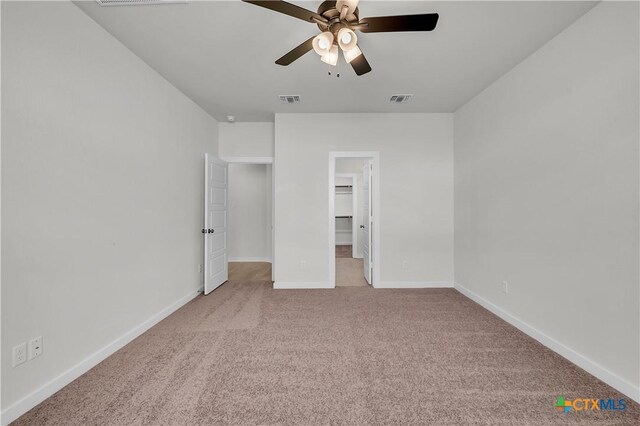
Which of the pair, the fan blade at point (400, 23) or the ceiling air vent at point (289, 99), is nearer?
the fan blade at point (400, 23)

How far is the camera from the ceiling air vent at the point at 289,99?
3.36 metres

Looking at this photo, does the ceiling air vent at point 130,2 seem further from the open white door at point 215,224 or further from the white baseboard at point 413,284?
the white baseboard at point 413,284

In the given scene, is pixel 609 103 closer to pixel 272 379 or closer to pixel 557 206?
pixel 557 206

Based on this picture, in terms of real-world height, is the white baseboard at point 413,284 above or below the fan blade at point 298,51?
below

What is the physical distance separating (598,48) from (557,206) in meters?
1.20

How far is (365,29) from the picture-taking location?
1.68m

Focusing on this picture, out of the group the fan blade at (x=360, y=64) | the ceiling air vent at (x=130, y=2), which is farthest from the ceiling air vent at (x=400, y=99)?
the ceiling air vent at (x=130, y=2)

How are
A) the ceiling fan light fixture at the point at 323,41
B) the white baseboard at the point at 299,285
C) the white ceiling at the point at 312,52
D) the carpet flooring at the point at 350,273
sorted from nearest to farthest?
the ceiling fan light fixture at the point at 323,41, the white ceiling at the point at 312,52, the white baseboard at the point at 299,285, the carpet flooring at the point at 350,273

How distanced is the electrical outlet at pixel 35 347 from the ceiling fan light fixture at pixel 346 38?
276 cm

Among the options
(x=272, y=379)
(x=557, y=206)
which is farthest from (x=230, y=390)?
(x=557, y=206)

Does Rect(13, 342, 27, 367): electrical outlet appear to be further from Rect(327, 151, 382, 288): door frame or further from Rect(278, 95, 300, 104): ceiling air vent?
Rect(278, 95, 300, 104): ceiling air vent

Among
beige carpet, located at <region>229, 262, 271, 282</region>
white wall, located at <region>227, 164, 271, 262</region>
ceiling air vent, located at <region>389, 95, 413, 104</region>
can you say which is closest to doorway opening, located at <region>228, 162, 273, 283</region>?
white wall, located at <region>227, 164, 271, 262</region>

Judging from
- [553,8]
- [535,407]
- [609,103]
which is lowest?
[535,407]

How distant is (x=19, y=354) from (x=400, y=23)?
3.07 m
